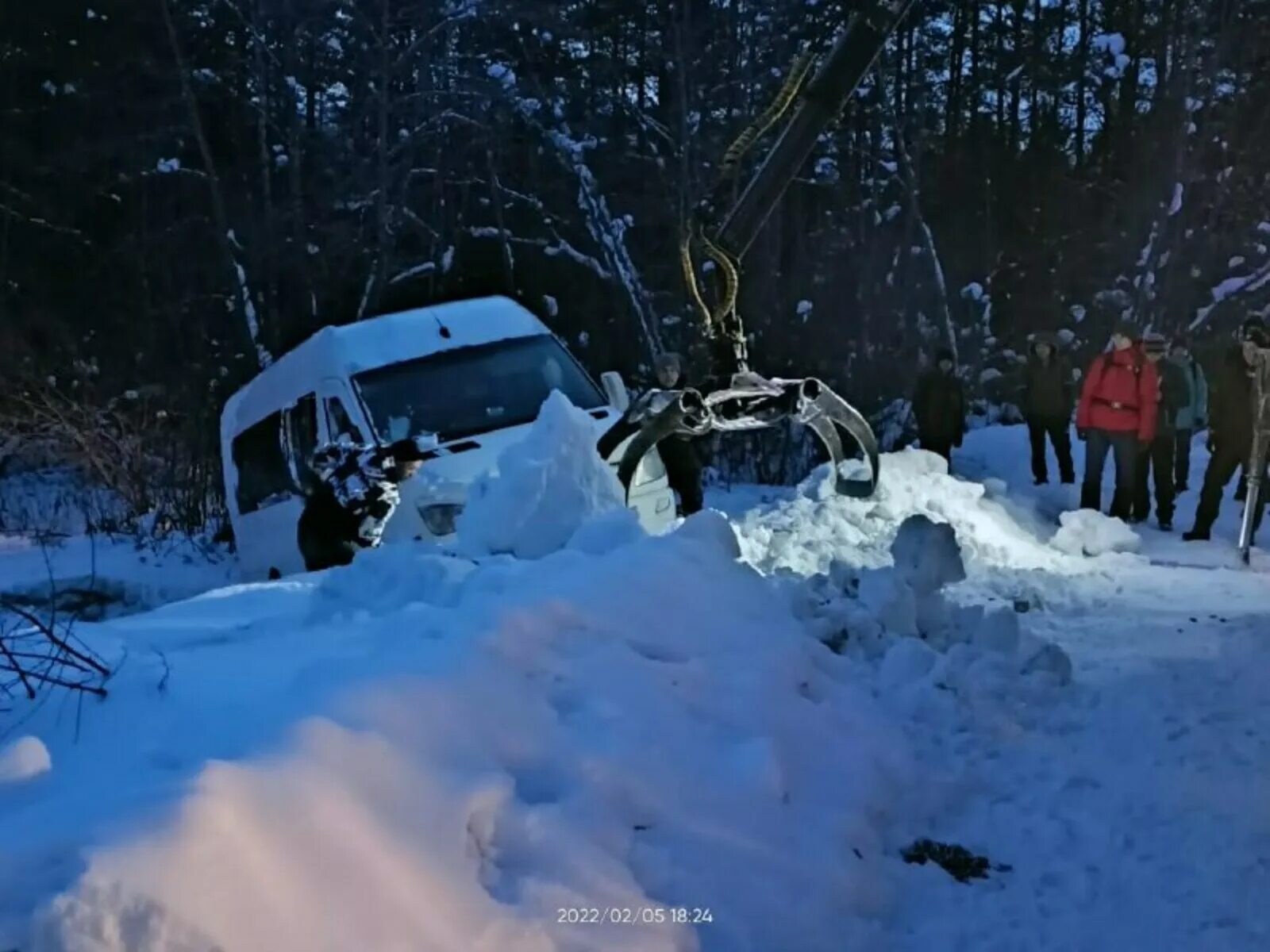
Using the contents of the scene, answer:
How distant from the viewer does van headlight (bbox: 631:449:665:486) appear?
336 inches

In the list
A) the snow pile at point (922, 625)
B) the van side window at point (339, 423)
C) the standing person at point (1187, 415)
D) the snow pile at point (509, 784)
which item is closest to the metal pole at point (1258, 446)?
the standing person at point (1187, 415)

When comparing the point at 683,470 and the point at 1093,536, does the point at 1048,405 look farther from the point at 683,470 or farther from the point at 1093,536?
the point at 683,470

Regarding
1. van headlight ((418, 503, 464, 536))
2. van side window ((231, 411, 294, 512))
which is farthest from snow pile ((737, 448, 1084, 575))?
van side window ((231, 411, 294, 512))

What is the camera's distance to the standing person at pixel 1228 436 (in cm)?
1014

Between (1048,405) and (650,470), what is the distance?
577cm

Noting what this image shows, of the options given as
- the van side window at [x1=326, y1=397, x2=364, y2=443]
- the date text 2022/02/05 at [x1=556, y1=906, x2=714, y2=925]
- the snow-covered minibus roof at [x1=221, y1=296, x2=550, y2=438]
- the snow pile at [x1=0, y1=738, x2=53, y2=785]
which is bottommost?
the date text 2022/02/05 at [x1=556, y1=906, x2=714, y2=925]

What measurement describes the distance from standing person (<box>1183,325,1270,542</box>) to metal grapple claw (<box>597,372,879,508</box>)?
3.61 m

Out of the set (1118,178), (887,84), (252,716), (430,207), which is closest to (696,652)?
(252,716)

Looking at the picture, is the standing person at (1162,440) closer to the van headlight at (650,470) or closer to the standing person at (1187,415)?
the standing person at (1187,415)

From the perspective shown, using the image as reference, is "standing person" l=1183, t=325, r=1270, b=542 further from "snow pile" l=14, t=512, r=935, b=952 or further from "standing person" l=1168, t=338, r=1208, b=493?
"snow pile" l=14, t=512, r=935, b=952

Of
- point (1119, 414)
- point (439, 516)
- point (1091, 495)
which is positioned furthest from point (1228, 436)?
point (439, 516)

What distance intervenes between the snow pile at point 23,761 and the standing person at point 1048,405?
11.2 m

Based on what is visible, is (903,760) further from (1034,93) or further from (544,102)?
(1034,93)

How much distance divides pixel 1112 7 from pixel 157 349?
2300 centimetres
